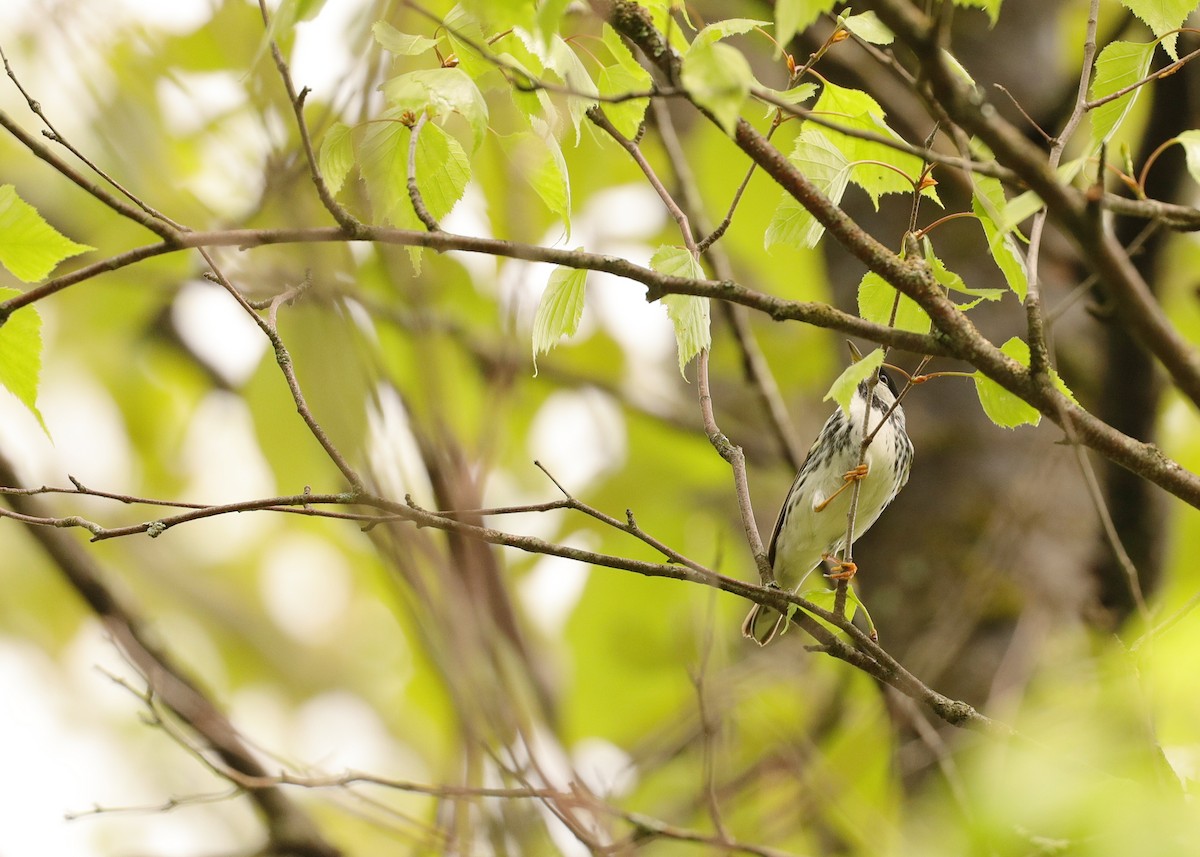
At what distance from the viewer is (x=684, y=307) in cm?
172

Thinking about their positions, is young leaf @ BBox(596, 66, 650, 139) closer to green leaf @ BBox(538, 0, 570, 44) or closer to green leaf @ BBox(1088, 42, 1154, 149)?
green leaf @ BBox(538, 0, 570, 44)

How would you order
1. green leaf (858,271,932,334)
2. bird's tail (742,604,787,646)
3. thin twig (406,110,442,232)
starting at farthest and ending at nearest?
1. bird's tail (742,604,787,646)
2. green leaf (858,271,932,334)
3. thin twig (406,110,442,232)

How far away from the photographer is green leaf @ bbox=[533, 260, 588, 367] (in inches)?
66.7

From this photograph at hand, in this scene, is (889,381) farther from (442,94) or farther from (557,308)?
(442,94)

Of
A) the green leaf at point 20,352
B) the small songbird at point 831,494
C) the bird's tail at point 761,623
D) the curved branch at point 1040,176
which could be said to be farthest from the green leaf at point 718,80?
the bird's tail at point 761,623

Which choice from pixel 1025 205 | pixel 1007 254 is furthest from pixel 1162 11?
pixel 1025 205

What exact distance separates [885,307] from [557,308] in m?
0.51

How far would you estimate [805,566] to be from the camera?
3697 millimetres

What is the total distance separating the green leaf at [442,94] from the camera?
1.45 meters

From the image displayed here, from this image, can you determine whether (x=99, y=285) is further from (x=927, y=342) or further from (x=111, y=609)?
(x=927, y=342)

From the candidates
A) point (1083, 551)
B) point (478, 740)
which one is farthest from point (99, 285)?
point (1083, 551)

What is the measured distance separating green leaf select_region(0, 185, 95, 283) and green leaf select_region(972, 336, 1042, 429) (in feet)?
4.27

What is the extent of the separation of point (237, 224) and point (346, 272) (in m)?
0.75

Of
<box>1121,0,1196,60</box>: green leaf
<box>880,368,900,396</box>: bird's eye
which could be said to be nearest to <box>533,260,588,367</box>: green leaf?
<box>1121,0,1196,60</box>: green leaf
